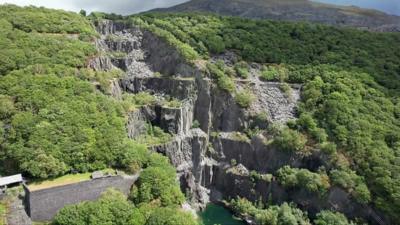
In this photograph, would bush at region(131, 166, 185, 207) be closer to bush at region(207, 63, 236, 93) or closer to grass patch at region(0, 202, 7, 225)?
grass patch at region(0, 202, 7, 225)

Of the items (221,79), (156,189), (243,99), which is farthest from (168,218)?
(221,79)

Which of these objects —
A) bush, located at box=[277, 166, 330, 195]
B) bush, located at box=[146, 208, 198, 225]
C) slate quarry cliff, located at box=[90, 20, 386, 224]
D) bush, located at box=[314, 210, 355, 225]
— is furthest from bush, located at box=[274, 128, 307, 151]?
bush, located at box=[146, 208, 198, 225]

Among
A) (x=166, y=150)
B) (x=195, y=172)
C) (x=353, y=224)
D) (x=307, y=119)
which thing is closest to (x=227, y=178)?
(x=195, y=172)

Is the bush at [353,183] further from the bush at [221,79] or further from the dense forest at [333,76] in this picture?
the bush at [221,79]

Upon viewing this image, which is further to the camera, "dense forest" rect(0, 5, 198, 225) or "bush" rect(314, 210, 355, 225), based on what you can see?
"bush" rect(314, 210, 355, 225)

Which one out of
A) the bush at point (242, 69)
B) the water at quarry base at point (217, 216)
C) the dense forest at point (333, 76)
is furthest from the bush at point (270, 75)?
the water at quarry base at point (217, 216)

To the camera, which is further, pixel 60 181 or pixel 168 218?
pixel 60 181

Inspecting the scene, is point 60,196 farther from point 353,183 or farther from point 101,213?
point 353,183
